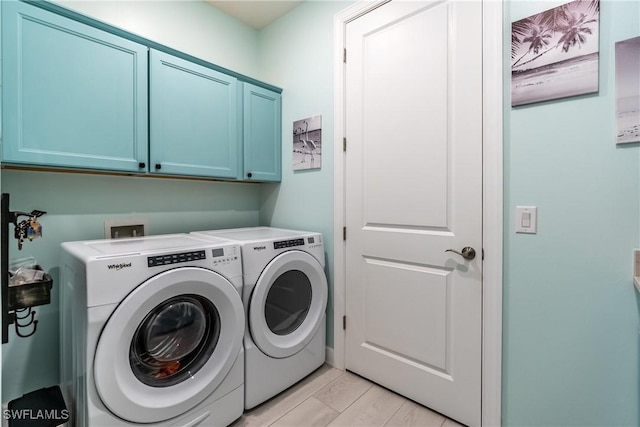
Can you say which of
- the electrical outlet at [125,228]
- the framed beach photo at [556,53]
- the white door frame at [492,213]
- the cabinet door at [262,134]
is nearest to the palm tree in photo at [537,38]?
the framed beach photo at [556,53]

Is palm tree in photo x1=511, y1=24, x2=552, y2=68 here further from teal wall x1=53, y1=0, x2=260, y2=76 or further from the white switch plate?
teal wall x1=53, y1=0, x2=260, y2=76

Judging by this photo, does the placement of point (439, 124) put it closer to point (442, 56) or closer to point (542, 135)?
point (442, 56)

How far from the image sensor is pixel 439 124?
5.40 ft

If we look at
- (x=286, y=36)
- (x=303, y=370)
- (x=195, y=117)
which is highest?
(x=286, y=36)

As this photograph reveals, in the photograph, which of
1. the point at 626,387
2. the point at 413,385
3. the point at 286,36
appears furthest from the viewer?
the point at 286,36

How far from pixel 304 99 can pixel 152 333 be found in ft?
5.82

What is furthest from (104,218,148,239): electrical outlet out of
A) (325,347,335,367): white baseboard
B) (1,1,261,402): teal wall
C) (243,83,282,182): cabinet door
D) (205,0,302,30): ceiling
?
(205,0,302,30): ceiling

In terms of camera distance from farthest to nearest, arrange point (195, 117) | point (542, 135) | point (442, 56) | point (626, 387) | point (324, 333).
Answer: point (324, 333) < point (195, 117) < point (442, 56) < point (542, 135) < point (626, 387)

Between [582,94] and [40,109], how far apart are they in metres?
2.35

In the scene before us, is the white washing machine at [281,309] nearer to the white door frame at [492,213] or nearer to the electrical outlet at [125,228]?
the electrical outlet at [125,228]

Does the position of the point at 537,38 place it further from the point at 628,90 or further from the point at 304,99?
the point at 304,99

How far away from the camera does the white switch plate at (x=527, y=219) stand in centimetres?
139

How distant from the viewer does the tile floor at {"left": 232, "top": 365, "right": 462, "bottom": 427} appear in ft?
5.28

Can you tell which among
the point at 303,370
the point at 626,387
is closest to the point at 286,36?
the point at 303,370
